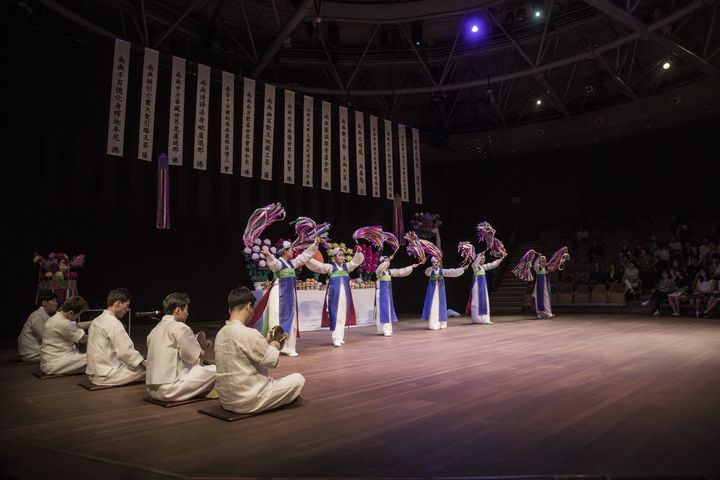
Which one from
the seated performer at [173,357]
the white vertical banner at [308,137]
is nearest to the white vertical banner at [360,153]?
the white vertical banner at [308,137]

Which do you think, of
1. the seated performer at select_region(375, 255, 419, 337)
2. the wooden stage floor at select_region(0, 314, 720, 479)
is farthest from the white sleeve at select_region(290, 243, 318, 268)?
the seated performer at select_region(375, 255, 419, 337)

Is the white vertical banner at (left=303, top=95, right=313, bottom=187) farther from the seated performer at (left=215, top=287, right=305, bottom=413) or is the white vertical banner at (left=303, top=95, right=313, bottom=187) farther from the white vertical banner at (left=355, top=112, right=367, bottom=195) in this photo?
the seated performer at (left=215, top=287, right=305, bottom=413)

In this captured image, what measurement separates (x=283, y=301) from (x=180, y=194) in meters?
5.53

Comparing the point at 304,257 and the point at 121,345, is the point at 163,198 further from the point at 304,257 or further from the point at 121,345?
the point at 121,345

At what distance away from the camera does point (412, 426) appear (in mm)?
2785

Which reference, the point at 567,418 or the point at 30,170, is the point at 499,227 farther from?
the point at 567,418

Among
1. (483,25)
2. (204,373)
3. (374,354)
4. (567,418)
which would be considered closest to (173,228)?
(374,354)

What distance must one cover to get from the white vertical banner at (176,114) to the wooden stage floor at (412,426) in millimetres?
4342

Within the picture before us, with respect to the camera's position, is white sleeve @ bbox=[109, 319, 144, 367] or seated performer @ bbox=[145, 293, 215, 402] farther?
white sleeve @ bbox=[109, 319, 144, 367]

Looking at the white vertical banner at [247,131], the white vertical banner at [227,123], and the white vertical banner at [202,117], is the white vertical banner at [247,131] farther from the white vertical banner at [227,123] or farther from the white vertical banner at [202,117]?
the white vertical banner at [202,117]

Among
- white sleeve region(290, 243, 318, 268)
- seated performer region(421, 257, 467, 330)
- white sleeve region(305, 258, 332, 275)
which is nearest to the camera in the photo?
white sleeve region(290, 243, 318, 268)

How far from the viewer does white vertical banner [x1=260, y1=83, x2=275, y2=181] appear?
31.2ft

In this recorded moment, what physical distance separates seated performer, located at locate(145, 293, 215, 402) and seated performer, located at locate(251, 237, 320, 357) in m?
2.33

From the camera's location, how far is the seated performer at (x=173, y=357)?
11.4 ft
